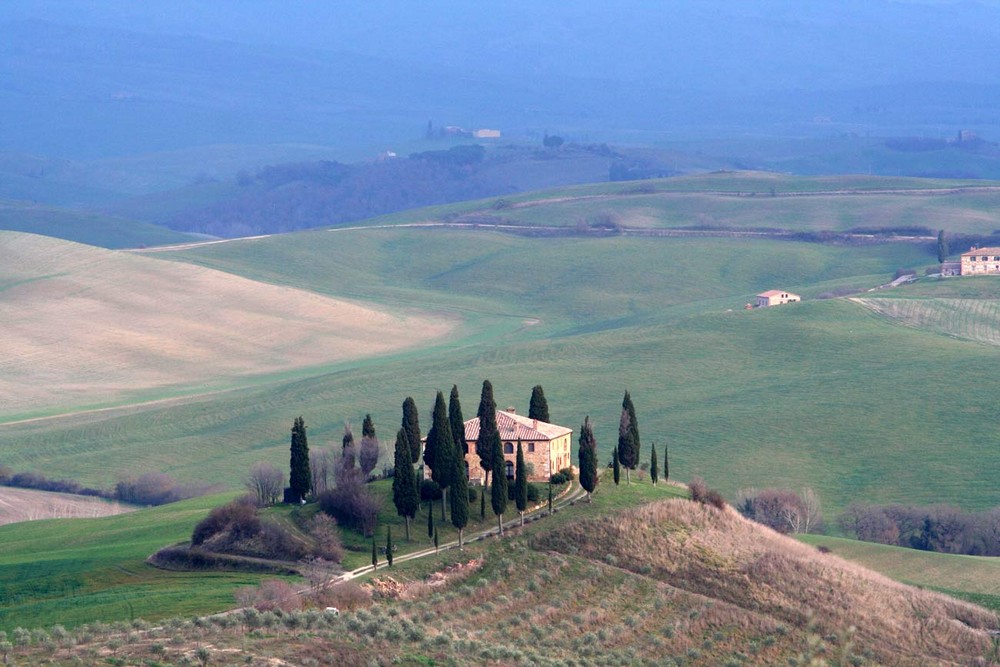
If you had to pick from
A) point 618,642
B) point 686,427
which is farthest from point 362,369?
point 618,642

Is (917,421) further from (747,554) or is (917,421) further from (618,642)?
(618,642)

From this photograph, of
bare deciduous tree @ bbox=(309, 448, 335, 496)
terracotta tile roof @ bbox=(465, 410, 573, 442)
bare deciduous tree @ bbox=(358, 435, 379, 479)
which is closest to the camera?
terracotta tile roof @ bbox=(465, 410, 573, 442)

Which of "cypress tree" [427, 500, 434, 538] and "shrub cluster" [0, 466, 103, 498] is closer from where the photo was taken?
"cypress tree" [427, 500, 434, 538]

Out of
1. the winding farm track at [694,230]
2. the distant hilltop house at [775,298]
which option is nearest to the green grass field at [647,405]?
the distant hilltop house at [775,298]

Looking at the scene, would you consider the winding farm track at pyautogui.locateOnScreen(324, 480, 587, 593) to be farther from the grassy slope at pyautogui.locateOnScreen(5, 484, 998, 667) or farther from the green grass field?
the green grass field

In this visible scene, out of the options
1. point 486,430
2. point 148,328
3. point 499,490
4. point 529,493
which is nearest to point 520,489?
point 499,490

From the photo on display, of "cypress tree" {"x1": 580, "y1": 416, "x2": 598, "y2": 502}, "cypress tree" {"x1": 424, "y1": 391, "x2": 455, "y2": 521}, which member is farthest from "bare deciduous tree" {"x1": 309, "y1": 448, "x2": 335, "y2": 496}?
"cypress tree" {"x1": 580, "y1": 416, "x2": 598, "y2": 502}
